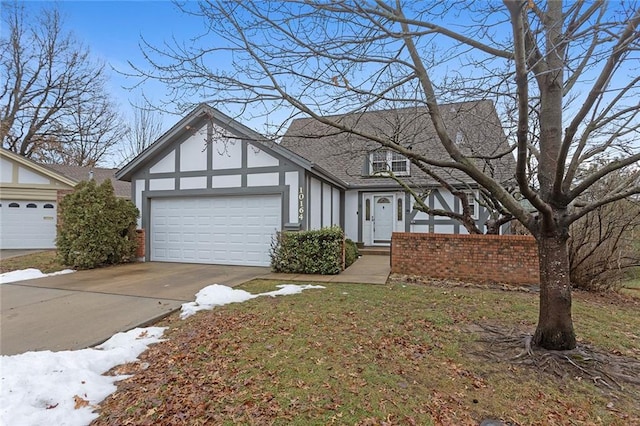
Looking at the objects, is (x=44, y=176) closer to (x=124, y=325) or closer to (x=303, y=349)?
(x=124, y=325)

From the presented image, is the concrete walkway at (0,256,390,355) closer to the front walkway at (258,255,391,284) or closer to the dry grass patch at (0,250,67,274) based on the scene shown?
the front walkway at (258,255,391,284)

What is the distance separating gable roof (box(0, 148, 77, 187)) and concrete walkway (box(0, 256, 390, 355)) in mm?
7633

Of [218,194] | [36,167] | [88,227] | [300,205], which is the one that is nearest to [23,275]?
[88,227]

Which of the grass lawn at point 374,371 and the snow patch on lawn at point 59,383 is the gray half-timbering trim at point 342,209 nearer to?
the grass lawn at point 374,371

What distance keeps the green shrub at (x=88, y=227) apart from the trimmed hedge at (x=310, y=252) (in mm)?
4966

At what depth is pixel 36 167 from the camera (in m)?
14.5

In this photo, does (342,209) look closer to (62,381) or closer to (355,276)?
(355,276)

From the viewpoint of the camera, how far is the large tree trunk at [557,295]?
378cm

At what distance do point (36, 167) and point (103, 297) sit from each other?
476 inches

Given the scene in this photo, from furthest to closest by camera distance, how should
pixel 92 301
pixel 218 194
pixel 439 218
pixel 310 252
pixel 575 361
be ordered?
1. pixel 439 218
2. pixel 218 194
3. pixel 310 252
4. pixel 92 301
5. pixel 575 361

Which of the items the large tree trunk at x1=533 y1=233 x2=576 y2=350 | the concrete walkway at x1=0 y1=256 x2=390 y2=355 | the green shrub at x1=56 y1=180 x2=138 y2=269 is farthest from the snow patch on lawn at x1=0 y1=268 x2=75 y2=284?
the large tree trunk at x1=533 y1=233 x2=576 y2=350

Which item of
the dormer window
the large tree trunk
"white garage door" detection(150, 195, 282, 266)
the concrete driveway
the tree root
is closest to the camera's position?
the tree root

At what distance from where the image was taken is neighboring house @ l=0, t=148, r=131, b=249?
14250 millimetres

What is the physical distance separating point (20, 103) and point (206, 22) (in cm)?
2498
